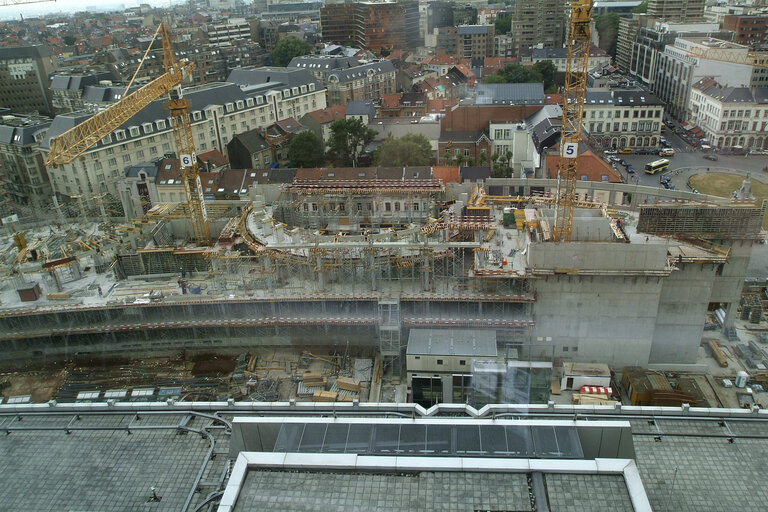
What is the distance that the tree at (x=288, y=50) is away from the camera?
12667 centimetres

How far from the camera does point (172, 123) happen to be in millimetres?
46719

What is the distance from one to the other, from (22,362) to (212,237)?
17411mm

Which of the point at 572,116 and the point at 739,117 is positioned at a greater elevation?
the point at 572,116

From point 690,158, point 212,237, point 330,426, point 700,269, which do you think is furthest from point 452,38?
point 330,426

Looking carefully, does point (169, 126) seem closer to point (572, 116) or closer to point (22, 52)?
point (22, 52)

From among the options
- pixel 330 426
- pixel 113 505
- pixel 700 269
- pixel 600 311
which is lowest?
pixel 600 311

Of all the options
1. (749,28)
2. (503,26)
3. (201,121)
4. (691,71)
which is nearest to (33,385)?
(201,121)

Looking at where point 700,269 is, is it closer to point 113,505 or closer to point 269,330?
point 269,330

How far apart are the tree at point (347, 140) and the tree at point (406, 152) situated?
19.7ft

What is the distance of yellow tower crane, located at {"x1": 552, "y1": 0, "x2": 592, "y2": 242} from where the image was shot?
35219 millimetres

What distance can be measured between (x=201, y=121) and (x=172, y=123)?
26424 millimetres

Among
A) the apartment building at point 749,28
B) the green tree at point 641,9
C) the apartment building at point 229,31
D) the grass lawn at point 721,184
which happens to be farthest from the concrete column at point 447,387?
the green tree at point 641,9

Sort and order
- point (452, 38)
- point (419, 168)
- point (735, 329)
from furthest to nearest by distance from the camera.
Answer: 1. point (452, 38)
2. point (419, 168)
3. point (735, 329)

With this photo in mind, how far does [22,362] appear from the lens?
43531mm
